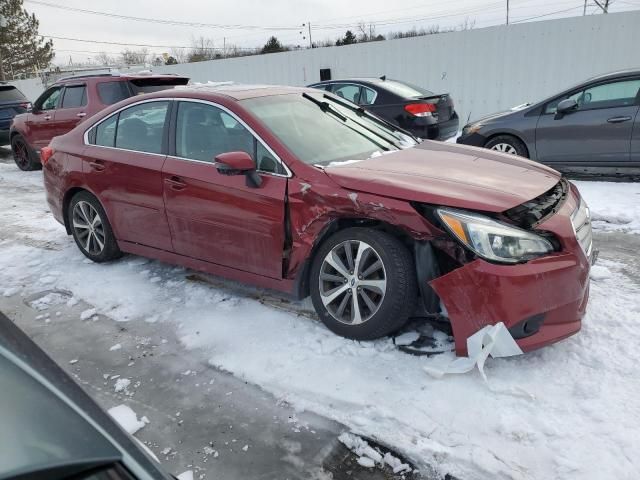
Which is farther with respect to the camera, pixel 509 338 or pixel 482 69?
pixel 482 69

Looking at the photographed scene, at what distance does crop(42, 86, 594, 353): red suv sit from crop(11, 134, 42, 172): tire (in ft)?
22.2

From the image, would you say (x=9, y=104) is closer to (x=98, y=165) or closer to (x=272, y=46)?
(x=98, y=165)

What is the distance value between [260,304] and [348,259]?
1.05 metres

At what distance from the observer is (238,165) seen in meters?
3.33

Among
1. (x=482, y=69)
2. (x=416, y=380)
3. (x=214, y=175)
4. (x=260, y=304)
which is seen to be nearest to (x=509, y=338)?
(x=416, y=380)

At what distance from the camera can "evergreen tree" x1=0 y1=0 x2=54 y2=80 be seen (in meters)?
43.1

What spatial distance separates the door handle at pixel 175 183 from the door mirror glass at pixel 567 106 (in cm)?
547

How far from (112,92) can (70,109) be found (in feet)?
3.80

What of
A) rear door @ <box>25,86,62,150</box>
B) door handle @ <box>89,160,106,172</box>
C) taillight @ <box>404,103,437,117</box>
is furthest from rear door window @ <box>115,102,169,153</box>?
rear door @ <box>25,86,62,150</box>

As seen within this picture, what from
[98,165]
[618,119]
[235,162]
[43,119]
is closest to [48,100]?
[43,119]

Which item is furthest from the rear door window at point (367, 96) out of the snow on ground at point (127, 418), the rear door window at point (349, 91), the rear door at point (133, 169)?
the snow on ground at point (127, 418)

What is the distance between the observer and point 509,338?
2.76 m

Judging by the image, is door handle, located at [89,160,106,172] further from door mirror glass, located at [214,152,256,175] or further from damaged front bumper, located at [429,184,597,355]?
damaged front bumper, located at [429,184,597,355]

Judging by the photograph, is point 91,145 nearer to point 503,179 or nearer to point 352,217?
point 352,217
